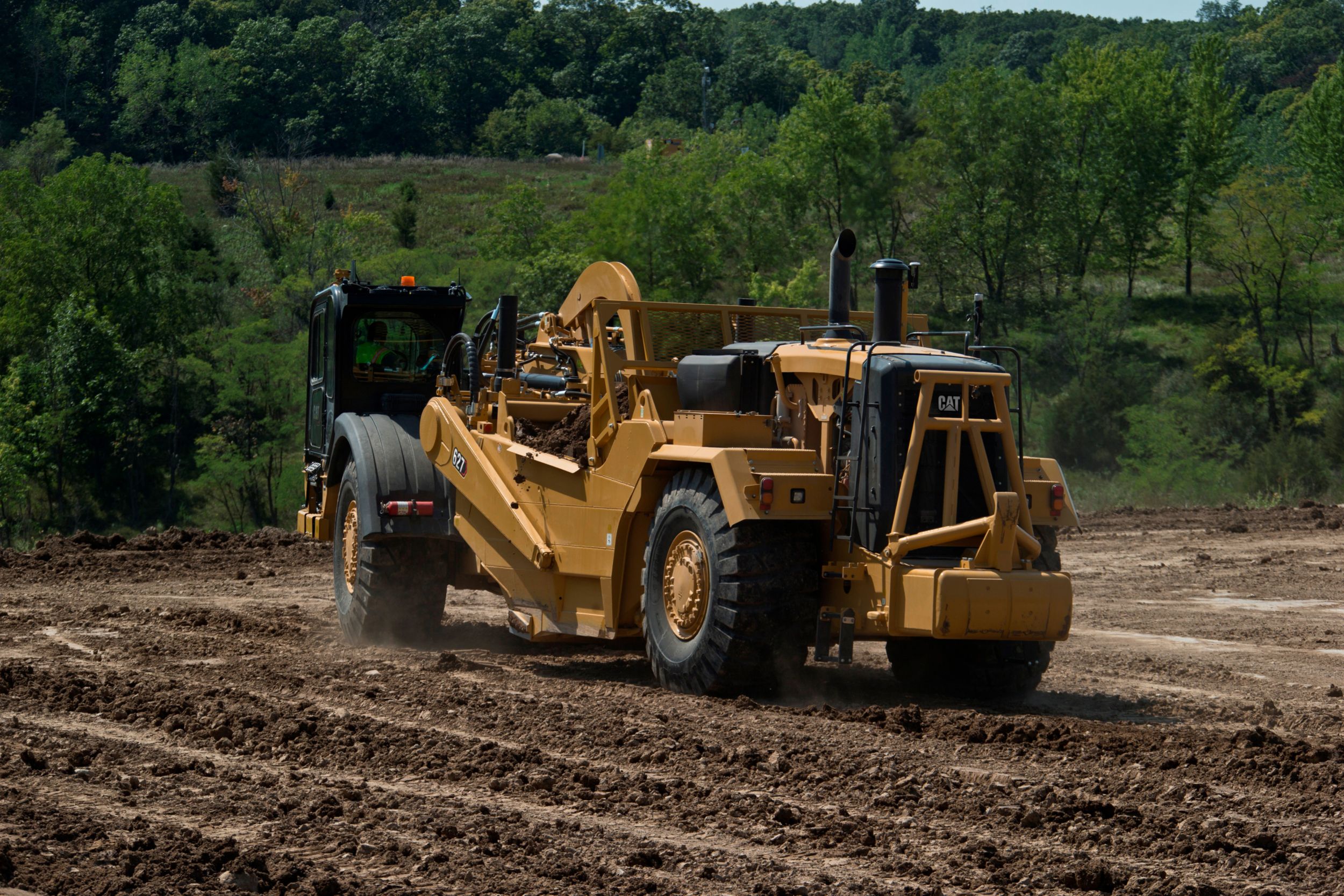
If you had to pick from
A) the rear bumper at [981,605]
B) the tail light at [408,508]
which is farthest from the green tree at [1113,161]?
the rear bumper at [981,605]

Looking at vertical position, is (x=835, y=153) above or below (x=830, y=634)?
above

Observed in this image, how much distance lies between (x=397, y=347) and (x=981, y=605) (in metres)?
6.62

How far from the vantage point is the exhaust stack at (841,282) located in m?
9.49

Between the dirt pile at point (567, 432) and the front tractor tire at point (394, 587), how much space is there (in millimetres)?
1460

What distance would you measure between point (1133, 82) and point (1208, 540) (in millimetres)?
43973

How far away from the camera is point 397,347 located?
42.6ft

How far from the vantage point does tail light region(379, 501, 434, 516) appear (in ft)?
36.9

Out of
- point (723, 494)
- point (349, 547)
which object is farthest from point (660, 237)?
point (723, 494)

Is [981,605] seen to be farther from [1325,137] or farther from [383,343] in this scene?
[1325,137]

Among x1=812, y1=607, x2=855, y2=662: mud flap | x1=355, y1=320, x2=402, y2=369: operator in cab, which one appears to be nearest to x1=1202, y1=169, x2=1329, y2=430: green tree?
x1=355, y1=320, x2=402, y2=369: operator in cab

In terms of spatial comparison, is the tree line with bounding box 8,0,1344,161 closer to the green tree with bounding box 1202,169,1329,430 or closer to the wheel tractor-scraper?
the green tree with bounding box 1202,169,1329,430

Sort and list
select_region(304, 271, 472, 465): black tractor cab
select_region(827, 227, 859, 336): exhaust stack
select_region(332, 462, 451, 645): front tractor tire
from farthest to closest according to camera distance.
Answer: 1. select_region(304, 271, 472, 465): black tractor cab
2. select_region(332, 462, 451, 645): front tractor tire
3. select_region(827, 227, 859, 336): exhaust stack

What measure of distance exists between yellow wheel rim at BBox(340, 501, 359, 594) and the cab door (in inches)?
38.4

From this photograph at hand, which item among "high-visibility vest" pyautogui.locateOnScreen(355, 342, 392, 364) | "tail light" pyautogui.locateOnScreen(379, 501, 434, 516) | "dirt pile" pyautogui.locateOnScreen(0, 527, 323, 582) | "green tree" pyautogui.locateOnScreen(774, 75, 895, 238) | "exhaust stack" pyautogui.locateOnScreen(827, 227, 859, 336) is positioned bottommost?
"dirt pile" pyautogui.locateOnScreen(0, 527, 323, 582)
